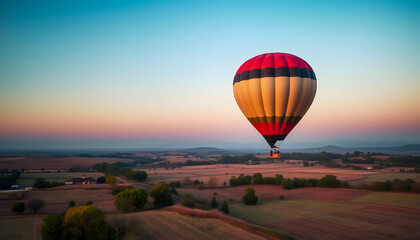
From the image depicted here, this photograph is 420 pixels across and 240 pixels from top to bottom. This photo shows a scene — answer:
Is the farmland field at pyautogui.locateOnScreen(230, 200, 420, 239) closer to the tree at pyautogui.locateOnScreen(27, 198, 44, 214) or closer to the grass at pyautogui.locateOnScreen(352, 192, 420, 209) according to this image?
the grass at pyautogui.locateOnScreen(352, 192, 420, 209)

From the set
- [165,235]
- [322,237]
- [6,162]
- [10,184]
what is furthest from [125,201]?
[6,162]

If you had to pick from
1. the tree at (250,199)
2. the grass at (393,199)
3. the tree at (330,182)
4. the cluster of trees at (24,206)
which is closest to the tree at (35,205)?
the cluster of trees at (24,206)

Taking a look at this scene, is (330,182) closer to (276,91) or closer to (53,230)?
(276,91)

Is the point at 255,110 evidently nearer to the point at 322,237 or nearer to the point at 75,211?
the point at 322,237

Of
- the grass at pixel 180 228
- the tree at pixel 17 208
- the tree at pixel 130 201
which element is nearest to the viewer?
the grass at pixel 180 228

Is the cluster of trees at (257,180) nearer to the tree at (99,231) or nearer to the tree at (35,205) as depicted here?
the tree at (35,205)
